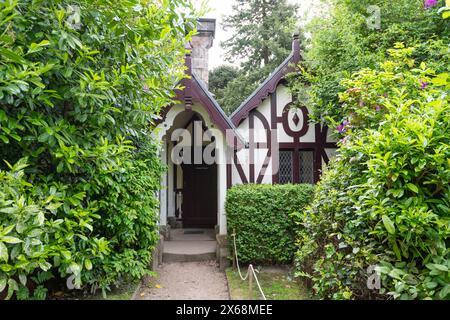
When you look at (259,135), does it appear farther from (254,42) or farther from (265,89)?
(254,42)

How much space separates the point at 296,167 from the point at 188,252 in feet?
12.5

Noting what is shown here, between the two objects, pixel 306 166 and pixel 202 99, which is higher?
pixel 202 99

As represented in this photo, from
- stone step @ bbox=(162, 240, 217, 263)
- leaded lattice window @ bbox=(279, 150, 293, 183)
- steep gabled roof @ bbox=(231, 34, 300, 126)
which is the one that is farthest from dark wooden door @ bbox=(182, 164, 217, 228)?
steep gabled roof @ bbox=(231, 34, 300, 126)

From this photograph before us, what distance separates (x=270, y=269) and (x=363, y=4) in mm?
6558

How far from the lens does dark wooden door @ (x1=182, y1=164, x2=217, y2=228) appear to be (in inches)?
431

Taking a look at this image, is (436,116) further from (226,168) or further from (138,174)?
(226,168)

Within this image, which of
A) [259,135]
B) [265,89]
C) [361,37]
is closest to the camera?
[361,37]

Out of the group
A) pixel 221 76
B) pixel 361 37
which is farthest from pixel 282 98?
pixel 221 76

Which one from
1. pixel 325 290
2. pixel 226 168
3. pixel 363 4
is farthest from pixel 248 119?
pixel 325 290

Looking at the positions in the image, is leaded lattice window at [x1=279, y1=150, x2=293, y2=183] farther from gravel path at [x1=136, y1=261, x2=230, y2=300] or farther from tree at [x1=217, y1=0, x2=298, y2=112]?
tree at [x1=217, y1=0, x2=298, y2=112]

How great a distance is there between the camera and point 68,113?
365cm

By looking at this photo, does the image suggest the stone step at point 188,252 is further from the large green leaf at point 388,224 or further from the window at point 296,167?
the large green leaf at point 388,224

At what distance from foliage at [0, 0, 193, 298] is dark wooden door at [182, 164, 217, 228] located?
6144mm

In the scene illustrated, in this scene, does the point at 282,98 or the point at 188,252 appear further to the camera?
the point at 282,98
